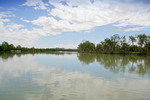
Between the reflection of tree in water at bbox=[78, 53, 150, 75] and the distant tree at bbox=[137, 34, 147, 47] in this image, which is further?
the distant tree at bbox=[137, 34, 147, 47]

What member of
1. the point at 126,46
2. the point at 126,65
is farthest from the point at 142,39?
the point at 126,65

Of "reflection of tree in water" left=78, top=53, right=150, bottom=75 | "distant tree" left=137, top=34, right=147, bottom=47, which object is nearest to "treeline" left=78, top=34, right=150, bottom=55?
"distant tree" left=137, top=34, right=147, bottom=47

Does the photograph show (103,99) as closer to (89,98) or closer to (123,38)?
(89,98)

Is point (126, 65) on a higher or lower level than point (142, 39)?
lower

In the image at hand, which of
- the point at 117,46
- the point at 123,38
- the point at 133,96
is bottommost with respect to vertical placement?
the point at 133,96

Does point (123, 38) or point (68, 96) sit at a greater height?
point (123, 38)

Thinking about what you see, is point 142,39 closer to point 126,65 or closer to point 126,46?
point 126,46

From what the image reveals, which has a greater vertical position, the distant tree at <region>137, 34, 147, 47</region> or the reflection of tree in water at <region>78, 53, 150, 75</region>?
the distant tree at <region>137, 34, 147, 47</region>

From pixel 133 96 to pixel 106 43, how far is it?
63.2 meters

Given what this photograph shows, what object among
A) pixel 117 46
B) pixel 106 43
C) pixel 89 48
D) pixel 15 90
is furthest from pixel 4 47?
pixel 15 90

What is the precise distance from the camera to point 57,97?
16.1ft

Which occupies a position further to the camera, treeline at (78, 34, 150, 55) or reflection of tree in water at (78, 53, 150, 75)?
treeline at (78, 34, 150, 55)

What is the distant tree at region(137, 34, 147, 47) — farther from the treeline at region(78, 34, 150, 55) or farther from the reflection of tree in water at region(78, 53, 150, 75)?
the reflection of tree in water at region(78, 53, 150, 75)

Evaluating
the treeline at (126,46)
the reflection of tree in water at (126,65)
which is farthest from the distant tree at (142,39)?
the reflection of tree in water at (126,65)
